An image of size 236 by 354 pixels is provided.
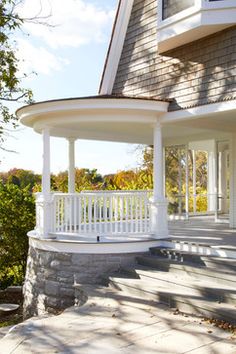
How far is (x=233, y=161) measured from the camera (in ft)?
33.2

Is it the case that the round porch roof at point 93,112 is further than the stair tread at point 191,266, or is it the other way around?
the round porch roof at point 93,112

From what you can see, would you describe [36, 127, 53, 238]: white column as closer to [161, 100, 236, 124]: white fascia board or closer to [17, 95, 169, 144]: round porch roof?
[17, 95, 169, 144]: round porch roof

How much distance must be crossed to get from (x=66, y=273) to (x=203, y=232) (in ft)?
10.5

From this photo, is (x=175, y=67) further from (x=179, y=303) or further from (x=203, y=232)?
A: (x=179, y=303)

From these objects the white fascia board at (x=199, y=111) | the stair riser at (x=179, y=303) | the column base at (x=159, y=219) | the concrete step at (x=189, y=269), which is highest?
the white fascia board at (x=199, y=111)

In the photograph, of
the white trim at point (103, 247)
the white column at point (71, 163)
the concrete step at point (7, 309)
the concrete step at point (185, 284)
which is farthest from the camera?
the white column at point (71, 163)

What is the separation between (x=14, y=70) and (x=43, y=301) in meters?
4.62

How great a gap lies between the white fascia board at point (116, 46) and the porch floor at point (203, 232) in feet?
12.9

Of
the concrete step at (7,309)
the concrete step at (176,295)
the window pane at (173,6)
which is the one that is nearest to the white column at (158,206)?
the concrete step at (176,295)

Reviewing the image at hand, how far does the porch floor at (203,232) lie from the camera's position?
24.9 feet

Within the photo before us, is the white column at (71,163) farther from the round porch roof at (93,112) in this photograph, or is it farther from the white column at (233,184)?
the white column at (233,184)

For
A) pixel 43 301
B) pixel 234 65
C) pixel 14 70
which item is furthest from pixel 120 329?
pixel 14 70

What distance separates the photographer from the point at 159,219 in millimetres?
8125

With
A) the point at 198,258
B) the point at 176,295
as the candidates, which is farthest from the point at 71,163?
the point at 176,295
